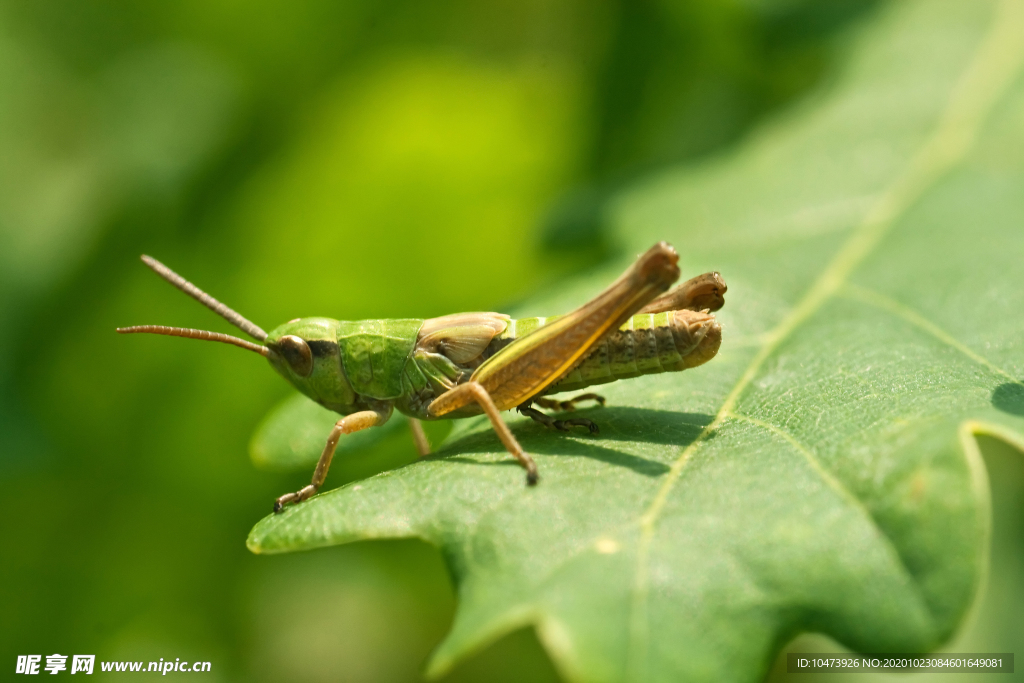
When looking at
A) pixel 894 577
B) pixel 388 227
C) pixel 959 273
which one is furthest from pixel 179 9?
pixel 894 577

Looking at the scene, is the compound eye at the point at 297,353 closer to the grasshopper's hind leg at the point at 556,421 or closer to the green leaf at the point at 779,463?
the green leaf at the point at 779,463

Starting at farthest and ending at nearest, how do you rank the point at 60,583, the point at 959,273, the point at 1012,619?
the point at 1012,619 → the point at 60,583 → the point at 959,273

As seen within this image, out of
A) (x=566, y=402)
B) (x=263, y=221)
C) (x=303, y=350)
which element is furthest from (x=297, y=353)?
(x=263, y=221)

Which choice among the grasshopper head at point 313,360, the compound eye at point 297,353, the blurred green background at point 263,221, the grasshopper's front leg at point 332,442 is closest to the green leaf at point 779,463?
the grasshopper's front leg at point 332,442

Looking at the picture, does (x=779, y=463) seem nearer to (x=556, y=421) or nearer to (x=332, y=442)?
(x=556, y=421)

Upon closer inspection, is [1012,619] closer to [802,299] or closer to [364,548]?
[802,299]

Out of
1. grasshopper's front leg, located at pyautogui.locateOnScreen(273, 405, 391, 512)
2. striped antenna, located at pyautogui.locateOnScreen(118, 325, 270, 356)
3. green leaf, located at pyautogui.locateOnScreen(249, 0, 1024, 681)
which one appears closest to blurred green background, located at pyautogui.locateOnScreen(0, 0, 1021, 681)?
grasshopper's front leg, located at pyautogui.locateOnScreen(273, 405, 391, 512)
